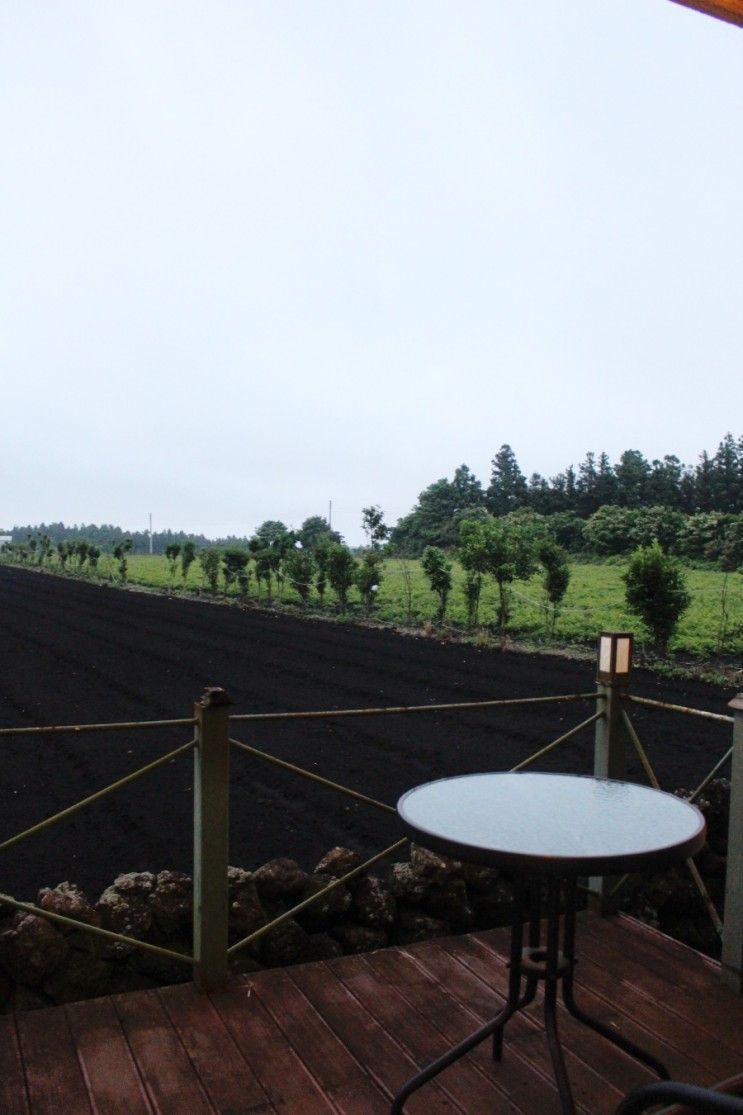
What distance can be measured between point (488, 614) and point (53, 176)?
12424 millimetres

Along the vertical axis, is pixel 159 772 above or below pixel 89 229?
below

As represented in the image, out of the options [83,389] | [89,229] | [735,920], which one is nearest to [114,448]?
[83,389]

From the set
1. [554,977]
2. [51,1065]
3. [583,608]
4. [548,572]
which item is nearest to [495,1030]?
[554,977]

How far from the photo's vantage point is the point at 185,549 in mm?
29984

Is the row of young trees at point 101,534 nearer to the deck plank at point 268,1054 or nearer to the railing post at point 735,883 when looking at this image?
the deck plank at point 268,1054

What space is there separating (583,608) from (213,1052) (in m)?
18.0

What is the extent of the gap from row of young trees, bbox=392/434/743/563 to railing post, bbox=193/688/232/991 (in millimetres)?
33587

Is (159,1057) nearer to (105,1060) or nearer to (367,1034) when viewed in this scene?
(105,1060)

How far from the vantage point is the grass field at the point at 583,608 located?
572 inches

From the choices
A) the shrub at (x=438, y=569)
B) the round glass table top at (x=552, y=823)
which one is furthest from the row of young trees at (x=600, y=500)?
the round glass table top at (x=552, y=823)

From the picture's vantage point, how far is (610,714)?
10.0ft

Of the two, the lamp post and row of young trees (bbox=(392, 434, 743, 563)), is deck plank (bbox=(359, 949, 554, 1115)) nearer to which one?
the lamp post

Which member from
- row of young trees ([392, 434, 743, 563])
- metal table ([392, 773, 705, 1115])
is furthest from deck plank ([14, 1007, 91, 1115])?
row of young trees ([392, 434, 743, 563])

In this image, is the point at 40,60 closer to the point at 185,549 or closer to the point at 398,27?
the point at 398,27
